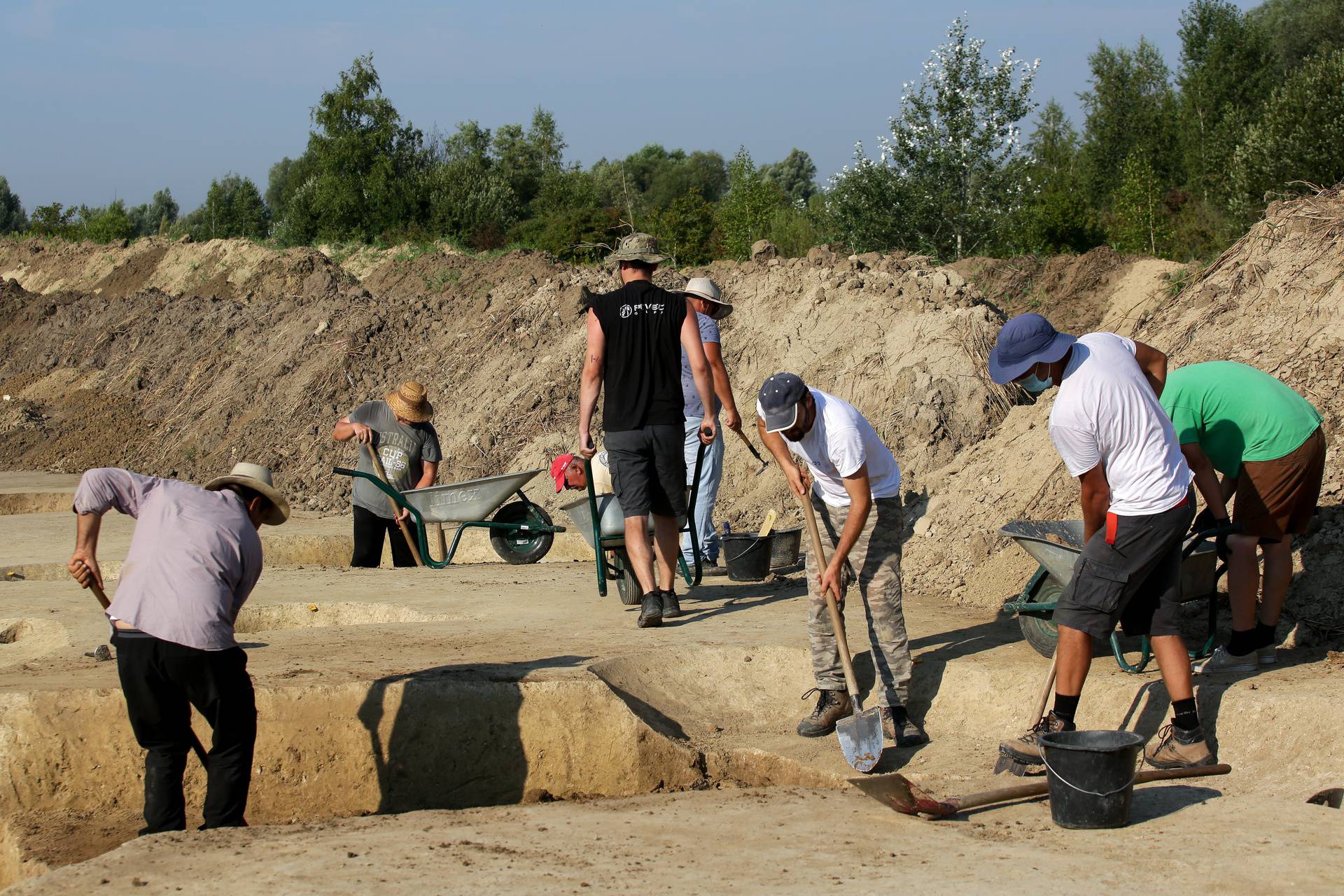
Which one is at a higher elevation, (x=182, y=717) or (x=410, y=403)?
(x=410, y=403)

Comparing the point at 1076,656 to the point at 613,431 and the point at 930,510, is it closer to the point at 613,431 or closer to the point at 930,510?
the point at 613,431

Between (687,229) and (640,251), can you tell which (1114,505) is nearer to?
(640,251)

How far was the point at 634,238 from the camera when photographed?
265 inches

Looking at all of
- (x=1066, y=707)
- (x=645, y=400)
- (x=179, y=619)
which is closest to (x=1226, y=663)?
(x=1066, y=707)

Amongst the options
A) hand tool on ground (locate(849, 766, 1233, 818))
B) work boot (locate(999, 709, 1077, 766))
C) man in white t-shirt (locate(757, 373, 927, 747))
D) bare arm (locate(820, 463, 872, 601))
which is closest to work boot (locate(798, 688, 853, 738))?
man in white t-shirt (locate(757, 373, 927, 747))

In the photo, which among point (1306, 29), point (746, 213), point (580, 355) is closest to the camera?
point (580, 355)

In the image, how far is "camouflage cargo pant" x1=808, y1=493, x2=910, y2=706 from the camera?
200 inches

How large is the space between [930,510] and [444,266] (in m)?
13.8

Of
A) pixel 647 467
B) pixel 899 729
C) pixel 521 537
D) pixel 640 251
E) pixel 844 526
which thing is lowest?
→ pixel 899 729

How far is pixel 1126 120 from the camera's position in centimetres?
4125

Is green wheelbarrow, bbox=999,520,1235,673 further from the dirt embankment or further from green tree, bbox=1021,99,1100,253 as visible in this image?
green tree, bbox=1021,99,1100,253

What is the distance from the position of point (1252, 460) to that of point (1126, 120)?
131 ft

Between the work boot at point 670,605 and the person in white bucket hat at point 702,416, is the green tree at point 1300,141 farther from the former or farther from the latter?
the work boot at point 670,605

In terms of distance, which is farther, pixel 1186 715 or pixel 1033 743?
pixel 1033 743
